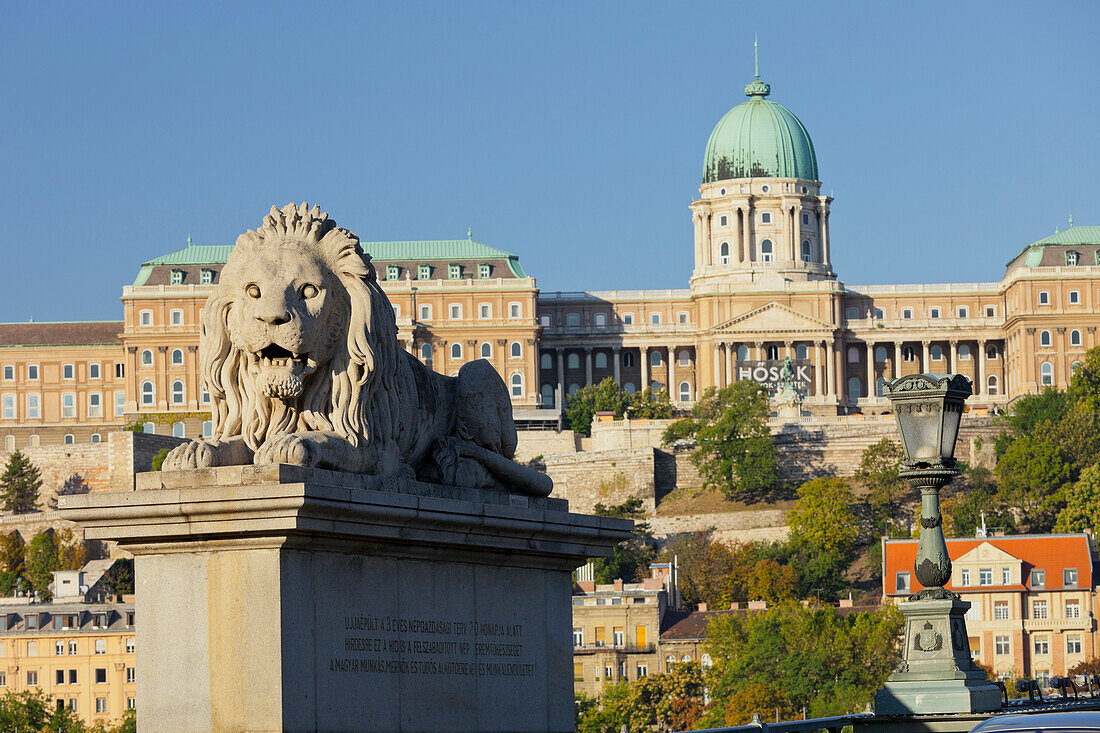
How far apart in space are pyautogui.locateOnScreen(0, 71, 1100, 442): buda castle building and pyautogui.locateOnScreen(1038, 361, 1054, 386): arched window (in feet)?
0.53

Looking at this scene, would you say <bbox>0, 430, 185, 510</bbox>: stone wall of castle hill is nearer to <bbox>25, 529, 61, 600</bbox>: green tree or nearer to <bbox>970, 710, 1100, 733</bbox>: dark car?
<bbox>25, 529, 61, 600</bbox>: green tree

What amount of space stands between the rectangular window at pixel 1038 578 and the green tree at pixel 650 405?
43.1 m

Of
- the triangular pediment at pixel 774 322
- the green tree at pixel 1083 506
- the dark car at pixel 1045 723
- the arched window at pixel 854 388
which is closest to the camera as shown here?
the dark car at pixel 1045 723

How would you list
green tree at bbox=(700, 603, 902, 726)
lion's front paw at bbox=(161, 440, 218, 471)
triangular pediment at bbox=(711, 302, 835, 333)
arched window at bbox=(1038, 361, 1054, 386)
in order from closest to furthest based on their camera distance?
lion's front paw at bbox=(161, 440, 218, 471) → green tree at bbox=(700, 603, 902, 726) → arched window at bbox=(1038, 361, 1054, 386) → triangular pediment at bbox=(711, 302, 835, 333)

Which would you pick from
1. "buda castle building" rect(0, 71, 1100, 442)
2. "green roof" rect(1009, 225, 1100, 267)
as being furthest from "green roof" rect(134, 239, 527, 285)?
"green roof" rect(1009, 225, 1100, 267)

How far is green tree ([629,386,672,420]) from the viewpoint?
485 feet

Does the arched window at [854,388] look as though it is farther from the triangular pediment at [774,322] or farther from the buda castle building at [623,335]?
the triangular pediment at [774,322]

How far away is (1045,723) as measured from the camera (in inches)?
430

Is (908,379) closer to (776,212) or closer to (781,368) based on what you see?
(781,368)

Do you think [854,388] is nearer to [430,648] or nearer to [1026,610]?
[1026,610]

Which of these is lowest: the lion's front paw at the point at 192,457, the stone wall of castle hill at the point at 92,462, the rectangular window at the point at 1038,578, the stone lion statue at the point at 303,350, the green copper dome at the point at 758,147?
the rectangular window at the point at 1038,578

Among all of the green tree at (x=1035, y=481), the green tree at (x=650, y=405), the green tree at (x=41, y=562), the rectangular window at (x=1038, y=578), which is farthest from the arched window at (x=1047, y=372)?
the green tree at (x=41, y=562)

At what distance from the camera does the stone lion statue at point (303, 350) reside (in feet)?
38.5

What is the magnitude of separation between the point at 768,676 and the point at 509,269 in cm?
7238
